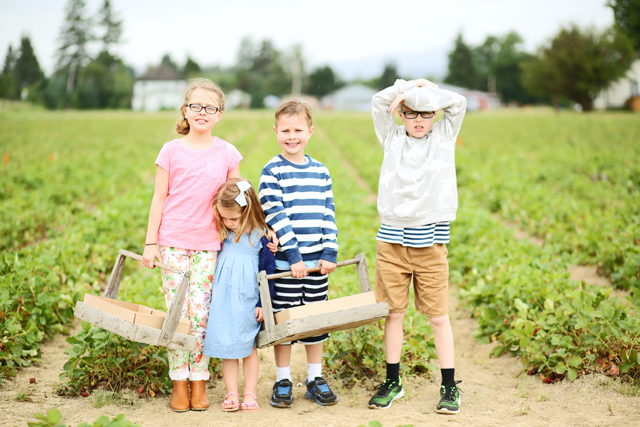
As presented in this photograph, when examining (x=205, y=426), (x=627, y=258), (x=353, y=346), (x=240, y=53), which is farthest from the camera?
(x=240, y=53)

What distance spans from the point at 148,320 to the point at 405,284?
1.41 meters

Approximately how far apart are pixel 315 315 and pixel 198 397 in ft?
2.86

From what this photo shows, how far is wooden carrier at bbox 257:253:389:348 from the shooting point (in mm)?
2760

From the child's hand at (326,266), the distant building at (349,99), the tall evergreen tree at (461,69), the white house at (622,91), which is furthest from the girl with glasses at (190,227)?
the distant building at (349,99)

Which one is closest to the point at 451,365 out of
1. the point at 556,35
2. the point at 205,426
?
the point at 205,426

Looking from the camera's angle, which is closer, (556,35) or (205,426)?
(205,426)

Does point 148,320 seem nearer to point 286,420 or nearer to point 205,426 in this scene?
point 205,426

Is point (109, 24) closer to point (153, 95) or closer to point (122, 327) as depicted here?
point (153, 95)

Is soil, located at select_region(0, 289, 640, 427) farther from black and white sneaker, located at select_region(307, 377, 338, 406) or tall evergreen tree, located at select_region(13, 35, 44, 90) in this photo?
tall evergreen tree, located at select_region(13, 35, 44, 90)

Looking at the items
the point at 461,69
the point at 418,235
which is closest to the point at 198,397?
the point at 418,235

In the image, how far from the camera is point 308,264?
10.1 feet

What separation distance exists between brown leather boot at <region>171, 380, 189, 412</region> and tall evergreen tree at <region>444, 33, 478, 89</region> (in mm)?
85537

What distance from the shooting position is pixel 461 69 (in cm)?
8275

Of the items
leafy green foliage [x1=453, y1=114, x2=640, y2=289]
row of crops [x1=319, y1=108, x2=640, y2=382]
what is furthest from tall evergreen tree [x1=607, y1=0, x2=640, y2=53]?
row of crops [x1=319, y1=108, x2=640, y2=382]
